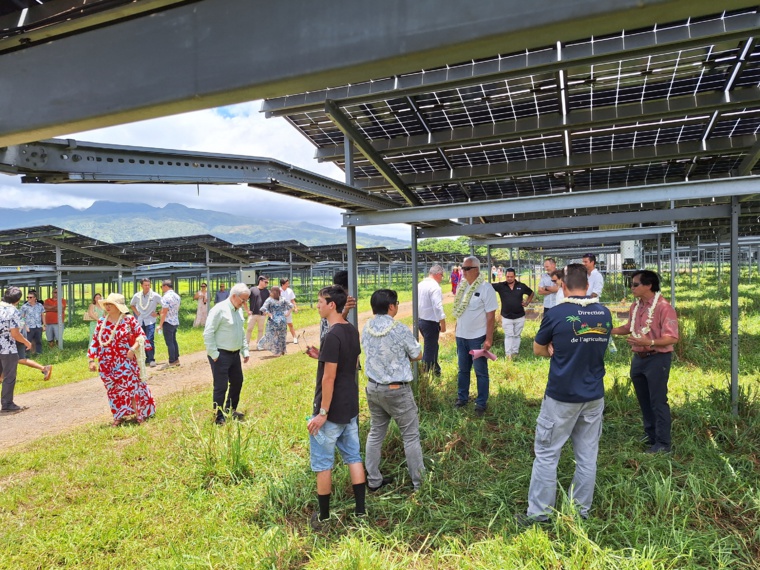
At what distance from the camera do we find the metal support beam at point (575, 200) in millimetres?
4389

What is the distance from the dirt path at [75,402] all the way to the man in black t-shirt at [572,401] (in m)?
6.20

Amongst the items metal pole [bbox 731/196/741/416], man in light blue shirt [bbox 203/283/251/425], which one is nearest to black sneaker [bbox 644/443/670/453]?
metal pole [bbox 731/196/741/416]

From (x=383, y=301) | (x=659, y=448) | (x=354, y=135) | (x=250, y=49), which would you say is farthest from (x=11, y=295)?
(x=659, y=448)

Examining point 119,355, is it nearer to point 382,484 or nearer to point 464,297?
point 382,484

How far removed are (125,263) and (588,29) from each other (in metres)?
19.6

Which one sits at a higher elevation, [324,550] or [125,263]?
[125,263]

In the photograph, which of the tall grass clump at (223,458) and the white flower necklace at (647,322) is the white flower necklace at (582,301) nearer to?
the white flower necklace at (647,322)

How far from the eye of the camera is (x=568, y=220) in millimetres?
7109

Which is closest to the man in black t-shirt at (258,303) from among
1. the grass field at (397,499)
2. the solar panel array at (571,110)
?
the grass field at (397,499)

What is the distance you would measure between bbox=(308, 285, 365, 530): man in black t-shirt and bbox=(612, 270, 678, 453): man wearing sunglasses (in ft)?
9.23

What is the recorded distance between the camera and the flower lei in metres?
6.38

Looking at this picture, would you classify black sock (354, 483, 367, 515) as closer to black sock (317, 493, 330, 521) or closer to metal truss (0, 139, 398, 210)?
black sock (317, 493, 330, 521)

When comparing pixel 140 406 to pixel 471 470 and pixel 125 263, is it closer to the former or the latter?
pixel 471 470

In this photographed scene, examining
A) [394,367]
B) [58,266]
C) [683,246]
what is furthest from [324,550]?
[683,246]
